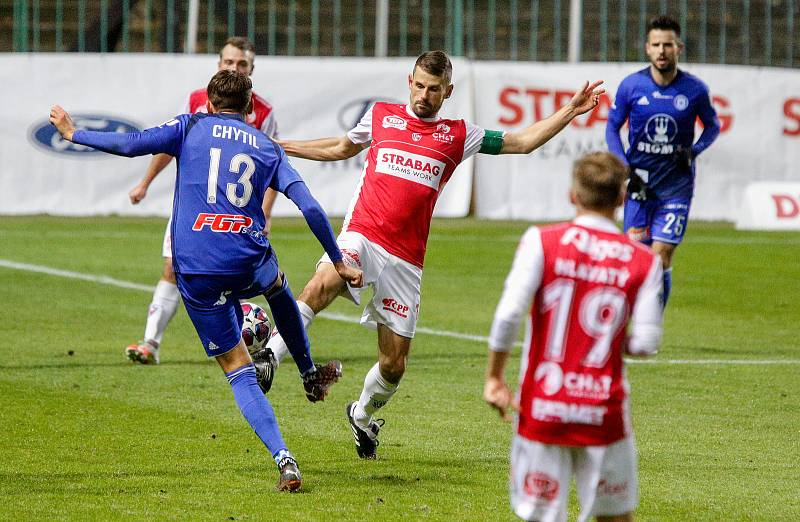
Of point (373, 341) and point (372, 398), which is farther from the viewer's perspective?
point (373, 341)

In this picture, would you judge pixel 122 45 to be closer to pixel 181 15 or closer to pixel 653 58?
pixel 181 15

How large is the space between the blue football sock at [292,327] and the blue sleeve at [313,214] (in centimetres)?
68

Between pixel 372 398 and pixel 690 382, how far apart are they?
3.24 m

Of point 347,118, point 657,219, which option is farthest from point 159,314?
point 347,118

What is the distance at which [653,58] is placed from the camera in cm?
1066

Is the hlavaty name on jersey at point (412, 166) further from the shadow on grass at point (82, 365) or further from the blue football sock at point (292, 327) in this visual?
the shadow on grass at point (82, 365)

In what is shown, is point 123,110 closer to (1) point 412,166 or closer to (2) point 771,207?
(2) point 771,207

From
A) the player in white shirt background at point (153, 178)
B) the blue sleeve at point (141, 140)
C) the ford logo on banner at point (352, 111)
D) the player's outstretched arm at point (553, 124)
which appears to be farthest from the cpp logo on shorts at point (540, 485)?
the ford logo on banner at point (352, 111)

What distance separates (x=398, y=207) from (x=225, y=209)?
1.27 m

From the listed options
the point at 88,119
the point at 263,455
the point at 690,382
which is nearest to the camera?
the point at 263,455

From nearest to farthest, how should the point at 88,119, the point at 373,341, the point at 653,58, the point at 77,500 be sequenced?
the point at 77,500, the point at 653,58, the point at 373,341, the point at 88,119

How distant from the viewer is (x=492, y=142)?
757 centimetres

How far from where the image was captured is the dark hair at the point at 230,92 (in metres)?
6.51

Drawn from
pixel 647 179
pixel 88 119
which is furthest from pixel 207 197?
pixel 88 119
